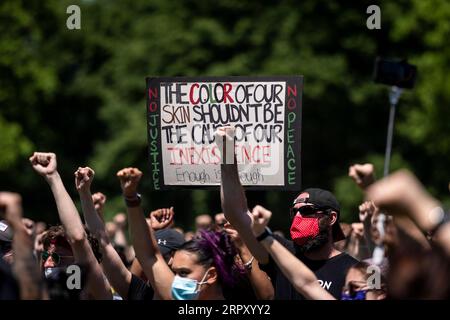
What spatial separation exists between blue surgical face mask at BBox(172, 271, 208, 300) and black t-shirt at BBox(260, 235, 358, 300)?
0.55m

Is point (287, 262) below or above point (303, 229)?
above

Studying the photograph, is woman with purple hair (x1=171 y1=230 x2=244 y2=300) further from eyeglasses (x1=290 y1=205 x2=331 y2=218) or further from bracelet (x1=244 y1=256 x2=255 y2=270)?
eyeglasses (x1=290 y1=205 x2=331 y2=218)

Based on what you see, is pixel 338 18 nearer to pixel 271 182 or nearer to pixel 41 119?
pixel 41 119

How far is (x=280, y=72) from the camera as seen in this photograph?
29859mm

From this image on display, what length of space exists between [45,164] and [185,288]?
1.11 metres

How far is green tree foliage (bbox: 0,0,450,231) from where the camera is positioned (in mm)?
29953

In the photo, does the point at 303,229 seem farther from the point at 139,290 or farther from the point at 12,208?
the point at 12,208

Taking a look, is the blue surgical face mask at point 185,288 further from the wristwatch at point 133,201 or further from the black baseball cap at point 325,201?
the black baseball cap at point 325,201

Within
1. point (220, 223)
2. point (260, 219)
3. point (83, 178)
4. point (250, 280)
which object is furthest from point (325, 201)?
point (220, 223)

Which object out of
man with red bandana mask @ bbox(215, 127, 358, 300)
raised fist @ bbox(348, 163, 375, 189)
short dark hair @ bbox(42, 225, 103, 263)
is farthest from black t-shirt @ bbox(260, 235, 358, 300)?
raised fist @ bbox(348, 163, 375, 189)

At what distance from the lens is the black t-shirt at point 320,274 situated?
6.37 metres

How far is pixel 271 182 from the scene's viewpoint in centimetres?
720

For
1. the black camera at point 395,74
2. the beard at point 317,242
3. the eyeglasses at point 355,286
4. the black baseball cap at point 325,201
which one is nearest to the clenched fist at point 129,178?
the eyeglasses at point 355,286
